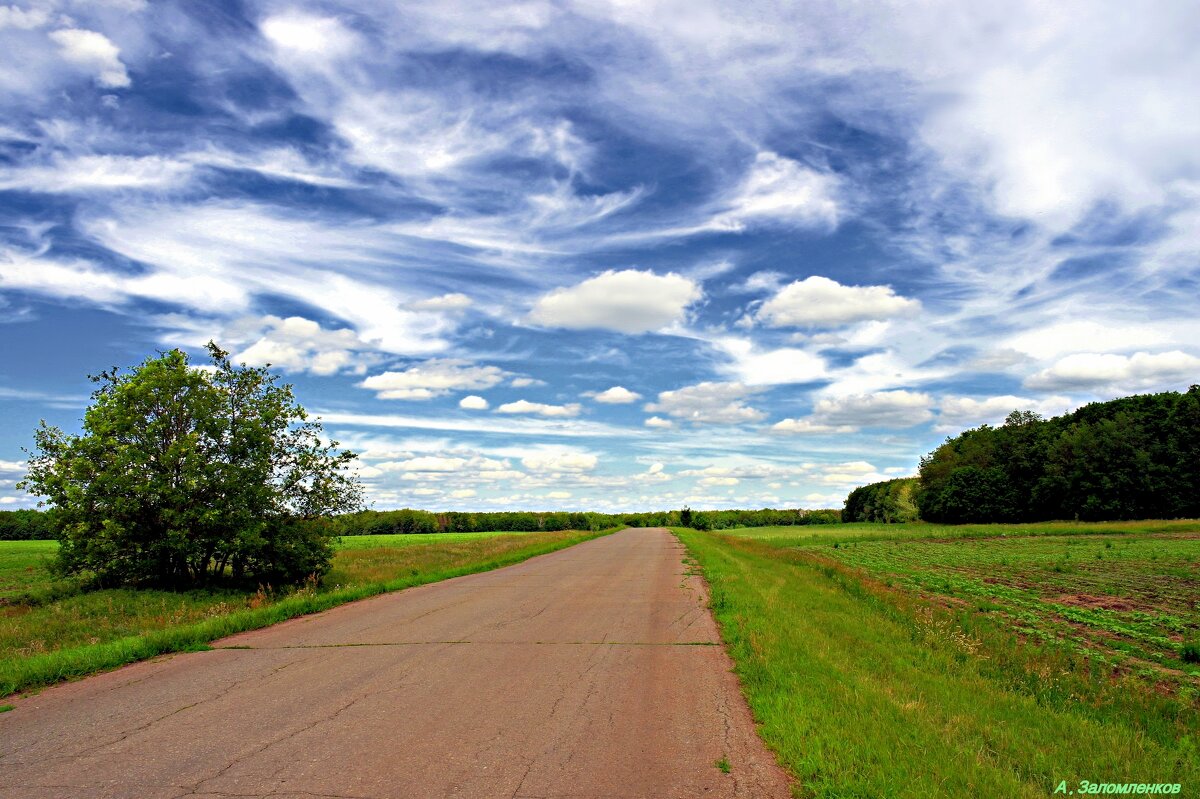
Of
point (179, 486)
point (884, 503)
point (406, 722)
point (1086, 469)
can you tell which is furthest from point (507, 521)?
point (406, 722)

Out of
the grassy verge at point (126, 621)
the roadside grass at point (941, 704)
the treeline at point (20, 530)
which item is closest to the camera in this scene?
the roadside grass at point (941, 704)

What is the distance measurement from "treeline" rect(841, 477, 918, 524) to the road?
10845cm

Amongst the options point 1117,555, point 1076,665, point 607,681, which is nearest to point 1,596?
point 607,681

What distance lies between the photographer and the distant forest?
68.6 metres

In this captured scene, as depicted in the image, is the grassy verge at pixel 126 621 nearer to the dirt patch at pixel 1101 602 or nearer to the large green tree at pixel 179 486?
the large green tree at pixel 179 486

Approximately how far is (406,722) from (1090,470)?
290 ft

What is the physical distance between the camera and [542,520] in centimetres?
14088

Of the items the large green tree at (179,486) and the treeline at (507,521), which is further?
the treeline at (507,521)

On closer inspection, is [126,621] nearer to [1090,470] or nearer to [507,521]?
[1090,470]

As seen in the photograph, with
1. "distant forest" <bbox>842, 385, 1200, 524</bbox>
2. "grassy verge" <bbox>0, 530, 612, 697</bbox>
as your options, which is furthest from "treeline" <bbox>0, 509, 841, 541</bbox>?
"grassy verge" <bbox>0, 530, 612, 697</bbox>

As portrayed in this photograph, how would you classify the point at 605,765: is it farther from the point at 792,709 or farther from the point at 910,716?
the point at 910,716

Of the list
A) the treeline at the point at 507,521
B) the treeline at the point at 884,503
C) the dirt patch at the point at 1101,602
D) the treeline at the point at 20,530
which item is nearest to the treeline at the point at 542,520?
the treeline at the point at 507,521

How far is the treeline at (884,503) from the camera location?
108 metres

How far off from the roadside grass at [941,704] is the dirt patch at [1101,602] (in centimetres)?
446
